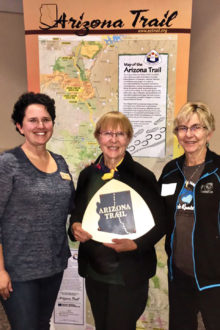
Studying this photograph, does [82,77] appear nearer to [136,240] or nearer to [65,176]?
[65,176]

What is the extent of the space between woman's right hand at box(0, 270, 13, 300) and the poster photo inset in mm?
412

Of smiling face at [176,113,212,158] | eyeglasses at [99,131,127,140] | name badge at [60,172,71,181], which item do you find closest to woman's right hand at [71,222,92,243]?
name badge at [60,172,71,181]

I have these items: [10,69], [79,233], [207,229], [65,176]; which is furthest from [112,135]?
[10,69]

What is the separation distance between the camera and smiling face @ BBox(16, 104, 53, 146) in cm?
134

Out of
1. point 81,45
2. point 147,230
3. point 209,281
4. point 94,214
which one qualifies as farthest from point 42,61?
point 209,281

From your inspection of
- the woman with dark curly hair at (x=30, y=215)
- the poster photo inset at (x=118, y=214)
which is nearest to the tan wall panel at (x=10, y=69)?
the woman with dark curly hair at (x=30, y=215)

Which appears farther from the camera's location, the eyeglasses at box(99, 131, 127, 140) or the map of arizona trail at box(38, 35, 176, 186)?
the map of arizona trail at box(38, 35, 176, 186)

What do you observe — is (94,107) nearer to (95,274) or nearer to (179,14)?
(179,14)

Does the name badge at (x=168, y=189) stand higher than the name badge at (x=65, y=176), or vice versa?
the name badge at (x=65, y=176)

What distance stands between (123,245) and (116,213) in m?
0.15

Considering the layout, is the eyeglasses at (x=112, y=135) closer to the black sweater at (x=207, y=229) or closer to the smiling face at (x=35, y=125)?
the smiling face at (x=35, y=125)

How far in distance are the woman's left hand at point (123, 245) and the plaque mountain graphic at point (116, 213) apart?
42 millimetres

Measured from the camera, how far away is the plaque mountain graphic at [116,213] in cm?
135

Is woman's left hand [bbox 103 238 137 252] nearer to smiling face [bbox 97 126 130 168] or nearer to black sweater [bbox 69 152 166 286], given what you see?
black sweater [bbox 69 152 166 286]
